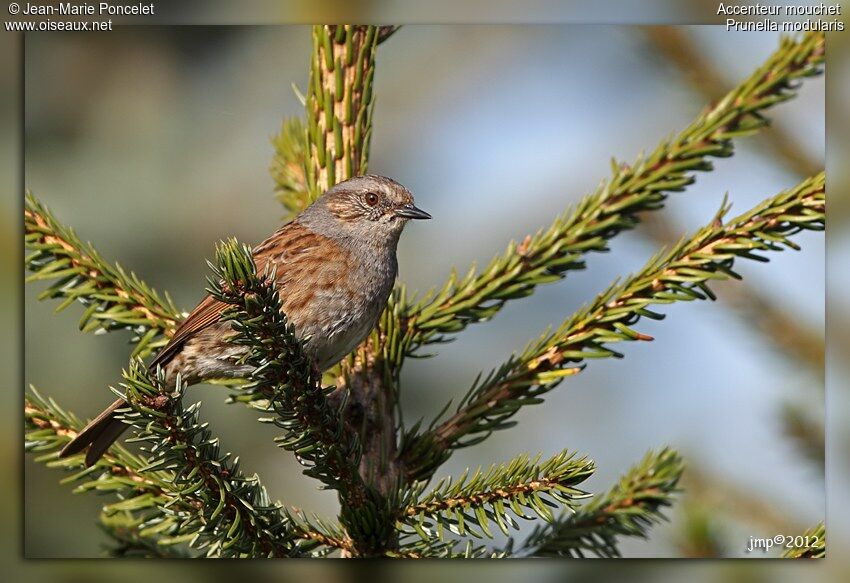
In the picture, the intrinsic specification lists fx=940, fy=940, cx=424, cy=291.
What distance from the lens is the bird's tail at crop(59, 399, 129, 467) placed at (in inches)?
77.0

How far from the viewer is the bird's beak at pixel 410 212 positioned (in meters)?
2.43

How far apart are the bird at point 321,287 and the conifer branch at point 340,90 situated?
0.11 m

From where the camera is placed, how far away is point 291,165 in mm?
2295

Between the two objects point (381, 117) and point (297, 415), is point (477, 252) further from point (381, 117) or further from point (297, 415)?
point (297, 415)

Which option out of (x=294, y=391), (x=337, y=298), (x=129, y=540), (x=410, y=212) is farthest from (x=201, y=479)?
(x=410, y=212)

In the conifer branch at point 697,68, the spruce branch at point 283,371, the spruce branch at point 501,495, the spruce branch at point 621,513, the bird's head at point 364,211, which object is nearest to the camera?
the spruce branch at point 283,371

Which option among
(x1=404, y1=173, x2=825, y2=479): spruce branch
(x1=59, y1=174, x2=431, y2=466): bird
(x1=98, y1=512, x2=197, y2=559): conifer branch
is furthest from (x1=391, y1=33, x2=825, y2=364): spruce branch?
(x1=98, y1=512, x2=197, y2=559): conifer branch

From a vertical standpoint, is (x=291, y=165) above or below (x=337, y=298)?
above

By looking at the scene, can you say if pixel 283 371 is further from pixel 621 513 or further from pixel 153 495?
pixel 621 513

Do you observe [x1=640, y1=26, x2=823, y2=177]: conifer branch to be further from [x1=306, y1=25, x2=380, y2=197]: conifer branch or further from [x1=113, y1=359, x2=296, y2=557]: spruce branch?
[x1=113, y1=359, x2=296, y2=557]: spruce branch

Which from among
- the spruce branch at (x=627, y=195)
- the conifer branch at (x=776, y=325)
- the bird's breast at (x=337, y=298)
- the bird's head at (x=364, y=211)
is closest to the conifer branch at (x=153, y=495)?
the bird's breast at (x=337, y=298)

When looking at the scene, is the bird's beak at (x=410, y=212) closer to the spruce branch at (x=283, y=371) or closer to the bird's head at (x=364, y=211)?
the bird's head at (x=364, y=211)

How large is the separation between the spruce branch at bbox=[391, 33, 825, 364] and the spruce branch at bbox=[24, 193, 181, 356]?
635 mm

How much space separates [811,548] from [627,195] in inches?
39.1
